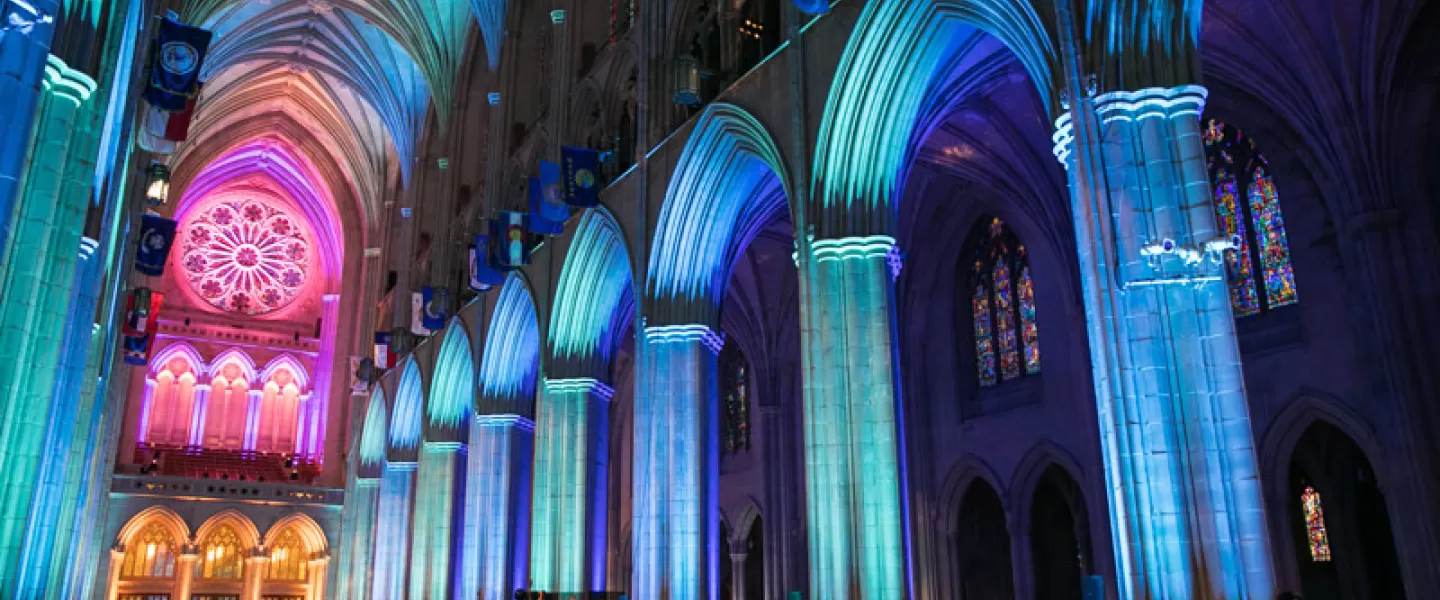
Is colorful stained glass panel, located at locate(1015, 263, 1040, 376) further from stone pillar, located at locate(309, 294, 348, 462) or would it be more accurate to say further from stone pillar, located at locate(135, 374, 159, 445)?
stone pillar, located at locate(135, 374, 159, 445)

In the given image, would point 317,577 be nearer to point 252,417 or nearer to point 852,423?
point 252,417

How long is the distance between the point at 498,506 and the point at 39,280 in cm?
1282

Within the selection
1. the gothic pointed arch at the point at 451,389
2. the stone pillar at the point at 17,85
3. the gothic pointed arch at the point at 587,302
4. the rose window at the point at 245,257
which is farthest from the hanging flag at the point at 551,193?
the rose window at the point at 245,257

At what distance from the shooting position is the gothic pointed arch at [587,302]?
18.2 meters

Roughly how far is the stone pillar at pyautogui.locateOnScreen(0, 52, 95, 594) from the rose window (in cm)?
2631

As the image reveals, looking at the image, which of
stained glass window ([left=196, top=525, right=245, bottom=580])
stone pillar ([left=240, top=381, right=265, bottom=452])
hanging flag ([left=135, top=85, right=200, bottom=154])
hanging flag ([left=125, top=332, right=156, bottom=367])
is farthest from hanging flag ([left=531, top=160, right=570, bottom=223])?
stone pillar ([left=240, top=381, right=265, bottom=452])

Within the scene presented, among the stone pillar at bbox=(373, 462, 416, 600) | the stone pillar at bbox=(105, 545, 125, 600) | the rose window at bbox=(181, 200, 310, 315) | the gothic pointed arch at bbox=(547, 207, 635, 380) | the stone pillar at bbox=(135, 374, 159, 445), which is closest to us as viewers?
the gothic pointed arch at bbox=(547, 207, 635, 380)

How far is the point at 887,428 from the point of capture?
1142 cm

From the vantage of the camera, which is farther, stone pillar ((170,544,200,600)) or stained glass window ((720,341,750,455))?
stone pillar ((170,544,200,600))

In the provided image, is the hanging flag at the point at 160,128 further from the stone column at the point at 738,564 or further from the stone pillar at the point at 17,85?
the stone column at the point at 738,564

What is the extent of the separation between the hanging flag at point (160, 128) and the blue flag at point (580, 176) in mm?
5428

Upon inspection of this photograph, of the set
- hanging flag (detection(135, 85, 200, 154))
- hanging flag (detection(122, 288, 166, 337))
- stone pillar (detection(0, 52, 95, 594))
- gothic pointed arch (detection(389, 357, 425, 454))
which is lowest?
stone pillar (detection(0, 52, 95, 594))

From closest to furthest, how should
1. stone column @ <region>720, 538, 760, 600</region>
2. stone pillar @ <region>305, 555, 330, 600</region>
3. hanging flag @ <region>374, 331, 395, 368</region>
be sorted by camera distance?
stone column @ <region>720, 538, 760, 600</region> < hanging flag @ <region>374, 331, 395, 368</region> < stone pillar @ <region>305, 555, 330, 600</region>

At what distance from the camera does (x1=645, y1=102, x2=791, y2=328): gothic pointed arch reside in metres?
15.1
